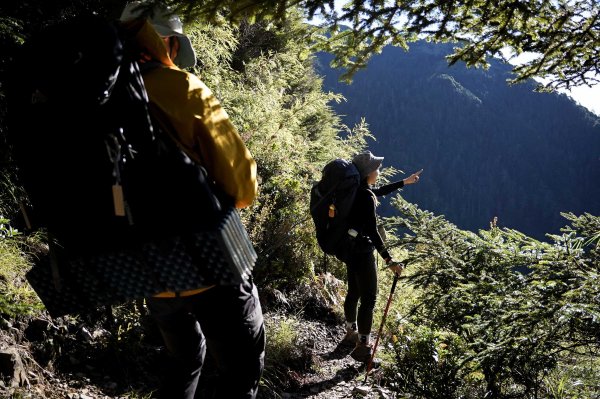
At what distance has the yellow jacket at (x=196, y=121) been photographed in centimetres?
177

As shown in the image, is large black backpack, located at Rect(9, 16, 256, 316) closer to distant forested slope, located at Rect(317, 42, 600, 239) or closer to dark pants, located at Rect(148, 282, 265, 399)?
dark pants, located at Rect(148, 282, 265, 399)

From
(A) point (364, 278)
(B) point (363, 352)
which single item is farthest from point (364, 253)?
(B) point (363, 352)

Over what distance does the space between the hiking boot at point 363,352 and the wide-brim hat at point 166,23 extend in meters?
3.91

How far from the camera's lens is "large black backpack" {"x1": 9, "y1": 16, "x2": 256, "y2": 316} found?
1527mm

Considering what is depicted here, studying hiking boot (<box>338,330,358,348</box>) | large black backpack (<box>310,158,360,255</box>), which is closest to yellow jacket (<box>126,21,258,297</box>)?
large black backpack (<box>310,158,360,255</box>)

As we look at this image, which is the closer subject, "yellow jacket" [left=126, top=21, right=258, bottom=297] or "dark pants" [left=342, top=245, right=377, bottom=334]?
"yellow jacket" [left=126, top=21, right=258, bottom=297]

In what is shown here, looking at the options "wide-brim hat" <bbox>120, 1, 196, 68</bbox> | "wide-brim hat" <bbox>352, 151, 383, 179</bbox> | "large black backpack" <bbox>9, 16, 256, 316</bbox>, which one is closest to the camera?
"large black backpack" <bbox>9, 16, 256, 316</bbox>

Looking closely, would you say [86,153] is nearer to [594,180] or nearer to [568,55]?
[568,55]

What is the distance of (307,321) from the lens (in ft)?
19.6

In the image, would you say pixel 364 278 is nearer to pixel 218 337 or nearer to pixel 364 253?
pixel 364 253

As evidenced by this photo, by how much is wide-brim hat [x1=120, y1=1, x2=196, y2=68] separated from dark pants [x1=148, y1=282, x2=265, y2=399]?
1.14 metres

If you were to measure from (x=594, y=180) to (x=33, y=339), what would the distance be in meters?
135

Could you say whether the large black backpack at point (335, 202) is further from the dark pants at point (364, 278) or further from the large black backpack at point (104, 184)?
the large black backpack at point (104, 184)

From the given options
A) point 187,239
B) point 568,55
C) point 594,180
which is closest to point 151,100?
point 187,239
